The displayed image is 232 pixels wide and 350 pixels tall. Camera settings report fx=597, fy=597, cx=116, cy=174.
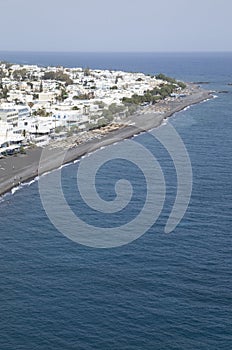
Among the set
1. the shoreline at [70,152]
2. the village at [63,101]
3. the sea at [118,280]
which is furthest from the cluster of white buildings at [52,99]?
the sea at [118,280]

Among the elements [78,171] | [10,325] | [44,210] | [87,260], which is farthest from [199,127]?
[10,325]

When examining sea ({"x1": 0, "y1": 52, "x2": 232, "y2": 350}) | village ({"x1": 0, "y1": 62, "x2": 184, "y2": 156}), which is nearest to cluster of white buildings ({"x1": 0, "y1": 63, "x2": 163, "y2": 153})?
village ({"x1": 0, "y1": 62, "x2": 184, "y2": 156})

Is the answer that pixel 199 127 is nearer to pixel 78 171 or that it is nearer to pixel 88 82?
pixel 78 171

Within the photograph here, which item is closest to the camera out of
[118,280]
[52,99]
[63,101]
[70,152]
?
[118,280]

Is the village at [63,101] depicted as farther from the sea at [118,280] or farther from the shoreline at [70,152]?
the sea at [118,280]

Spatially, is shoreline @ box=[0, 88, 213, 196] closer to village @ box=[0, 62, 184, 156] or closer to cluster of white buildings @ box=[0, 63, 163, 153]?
village @ box=[0, 62, 184, 156]

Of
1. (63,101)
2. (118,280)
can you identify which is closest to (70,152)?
(118,280)

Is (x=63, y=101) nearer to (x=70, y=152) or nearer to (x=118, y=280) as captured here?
(x=70, y=152)
